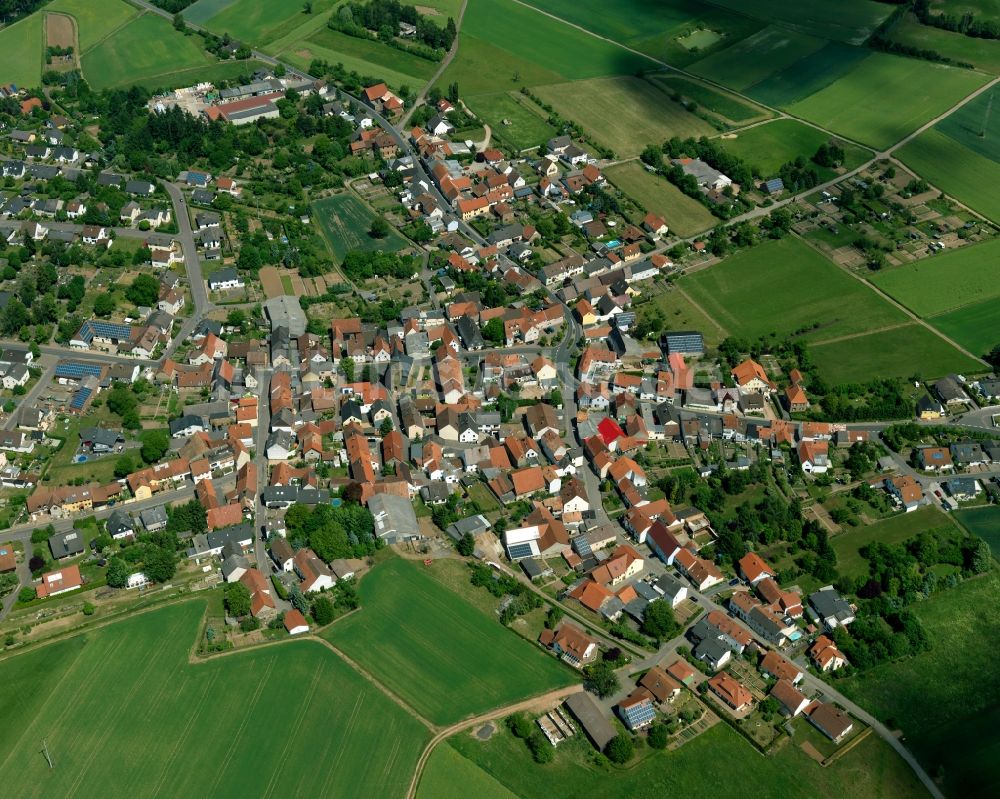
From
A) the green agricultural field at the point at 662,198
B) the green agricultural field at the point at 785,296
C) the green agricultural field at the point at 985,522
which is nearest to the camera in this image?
the green agricultural field at the point at 985,522

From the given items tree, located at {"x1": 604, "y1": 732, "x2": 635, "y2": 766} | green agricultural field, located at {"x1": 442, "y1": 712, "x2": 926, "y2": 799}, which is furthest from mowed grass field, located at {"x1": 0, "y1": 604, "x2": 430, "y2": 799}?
tree, located at {"x1": 604, "y1": 732, "x2": 635, "y2": 766}

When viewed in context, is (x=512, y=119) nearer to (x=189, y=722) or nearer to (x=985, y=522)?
(x=985, y=522)

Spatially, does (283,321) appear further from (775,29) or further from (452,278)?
(775,29)

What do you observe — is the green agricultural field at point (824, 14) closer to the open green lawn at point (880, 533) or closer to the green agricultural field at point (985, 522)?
the green agricultural field at point (985, 522)

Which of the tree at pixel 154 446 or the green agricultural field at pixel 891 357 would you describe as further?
the green agricultural field at pixel 891 357

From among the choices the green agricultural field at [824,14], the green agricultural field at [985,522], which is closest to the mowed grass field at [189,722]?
the green agricultural field at [985,522]

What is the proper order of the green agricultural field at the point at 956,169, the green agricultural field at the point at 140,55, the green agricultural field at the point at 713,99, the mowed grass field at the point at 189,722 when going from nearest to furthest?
the mowed grass field at the point at 189,722
the green agricultural field at the point at 956,169
the green agricultural field at the point at 713,99
the green agricultural field at the point at 140,55

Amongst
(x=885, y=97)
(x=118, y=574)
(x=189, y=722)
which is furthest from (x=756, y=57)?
(x=189, y=722)

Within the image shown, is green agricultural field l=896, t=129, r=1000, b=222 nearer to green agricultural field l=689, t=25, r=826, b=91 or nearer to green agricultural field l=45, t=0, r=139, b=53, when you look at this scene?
green agricultural field l=689, t=25, r=826, b=91
